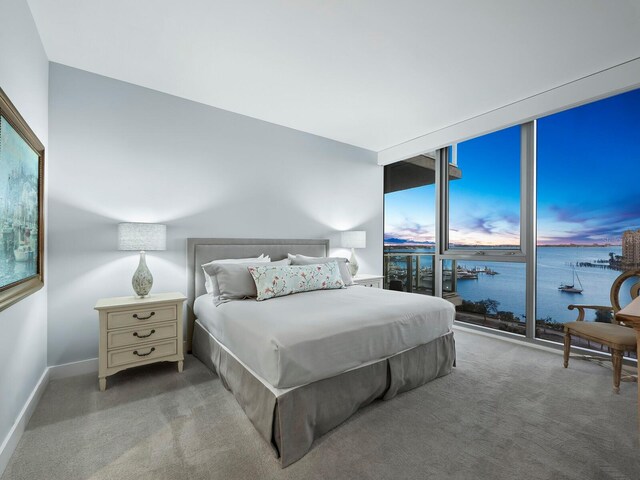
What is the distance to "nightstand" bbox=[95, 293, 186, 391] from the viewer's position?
230 cm

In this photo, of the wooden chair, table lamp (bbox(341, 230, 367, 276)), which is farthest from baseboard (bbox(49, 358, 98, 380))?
the wooden chair

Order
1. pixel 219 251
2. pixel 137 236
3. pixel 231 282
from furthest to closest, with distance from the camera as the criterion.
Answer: pixel 219 251, pixel 231 282, pixel 137 236

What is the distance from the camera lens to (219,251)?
3.29 m

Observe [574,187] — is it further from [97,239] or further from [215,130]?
[97,239]

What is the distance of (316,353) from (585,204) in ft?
10.9

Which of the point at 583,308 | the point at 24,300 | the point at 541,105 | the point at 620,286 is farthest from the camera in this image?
the point at 541,105

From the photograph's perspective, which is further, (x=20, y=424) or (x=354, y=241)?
(x=354, y=241)

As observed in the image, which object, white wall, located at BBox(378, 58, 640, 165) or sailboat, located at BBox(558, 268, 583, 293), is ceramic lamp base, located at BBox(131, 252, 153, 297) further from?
sailboat, located at BBox(558, 268, 583, 293)

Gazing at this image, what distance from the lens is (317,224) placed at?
4238 millimetres

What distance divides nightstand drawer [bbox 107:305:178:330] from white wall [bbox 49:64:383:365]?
526mm

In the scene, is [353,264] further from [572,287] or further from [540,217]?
[572,287]

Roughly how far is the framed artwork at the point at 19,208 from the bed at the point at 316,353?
1195 millimetres

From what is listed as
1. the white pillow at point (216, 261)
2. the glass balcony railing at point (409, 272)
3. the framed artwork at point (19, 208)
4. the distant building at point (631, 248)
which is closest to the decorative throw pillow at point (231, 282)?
the white pillow at point (216, 261)

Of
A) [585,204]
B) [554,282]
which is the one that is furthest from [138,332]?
Answer: [585,204]
